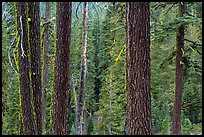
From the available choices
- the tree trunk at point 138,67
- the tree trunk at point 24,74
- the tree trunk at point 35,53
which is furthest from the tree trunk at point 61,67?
the tree trunk at point 138,67

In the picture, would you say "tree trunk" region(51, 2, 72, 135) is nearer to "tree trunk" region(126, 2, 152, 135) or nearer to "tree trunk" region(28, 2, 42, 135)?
"tree trunk" region(28, 2, 42, 135)

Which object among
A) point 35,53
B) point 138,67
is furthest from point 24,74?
point 138,67

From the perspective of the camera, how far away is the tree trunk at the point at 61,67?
19.9ft

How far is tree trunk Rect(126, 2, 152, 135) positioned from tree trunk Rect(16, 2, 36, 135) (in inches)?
70.2

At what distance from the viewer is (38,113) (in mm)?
5902

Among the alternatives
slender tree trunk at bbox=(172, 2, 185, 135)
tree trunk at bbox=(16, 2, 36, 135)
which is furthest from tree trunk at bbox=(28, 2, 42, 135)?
slender tree trunk at bbox=(172, 2, 185, 135)

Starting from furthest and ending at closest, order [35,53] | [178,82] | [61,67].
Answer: [178,82]
[61,67]
[35,53]

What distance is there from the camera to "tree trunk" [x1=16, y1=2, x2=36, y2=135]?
205 inches

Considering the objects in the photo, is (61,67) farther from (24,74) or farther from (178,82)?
(178,82)

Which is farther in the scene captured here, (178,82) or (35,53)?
(178,82)

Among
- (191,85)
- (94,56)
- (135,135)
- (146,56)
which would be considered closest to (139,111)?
(135,135)

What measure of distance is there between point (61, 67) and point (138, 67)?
2.11m

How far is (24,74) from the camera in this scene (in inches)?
209

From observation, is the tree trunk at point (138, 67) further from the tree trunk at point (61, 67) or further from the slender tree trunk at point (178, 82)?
the slender tree trunk at point (178, 82)
